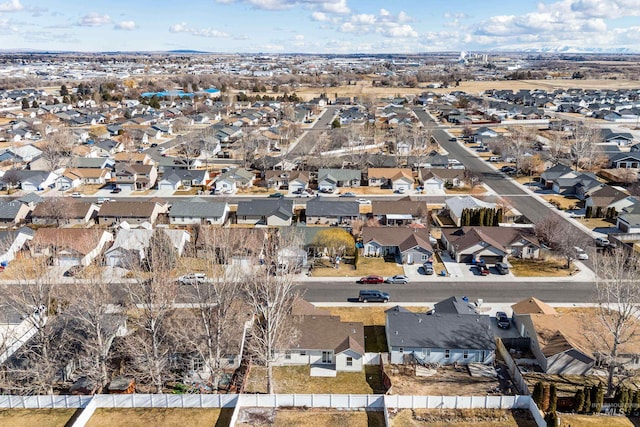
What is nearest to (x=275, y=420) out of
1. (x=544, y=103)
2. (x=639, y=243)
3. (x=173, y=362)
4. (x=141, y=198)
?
(x=173, y=362)

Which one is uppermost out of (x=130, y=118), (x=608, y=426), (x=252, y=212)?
(x=130, y=118)

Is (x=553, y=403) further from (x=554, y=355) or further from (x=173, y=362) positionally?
(x=173, y=362)

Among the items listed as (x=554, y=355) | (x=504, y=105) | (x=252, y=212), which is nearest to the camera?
(x=554, y=355)

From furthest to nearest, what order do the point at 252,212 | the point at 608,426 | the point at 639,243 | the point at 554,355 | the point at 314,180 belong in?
the point at 314,180, the point at 252,212, the point at 639,243, the point at 554,355, the point at 608,426

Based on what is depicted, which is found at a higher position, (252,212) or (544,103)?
(544,103)

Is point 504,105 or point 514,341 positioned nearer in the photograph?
point 514,341

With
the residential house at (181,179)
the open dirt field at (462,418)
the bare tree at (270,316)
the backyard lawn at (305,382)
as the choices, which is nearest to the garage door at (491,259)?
the bare tree at (270,316)
